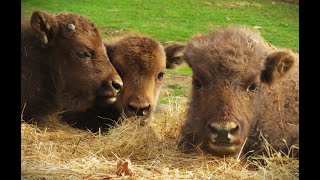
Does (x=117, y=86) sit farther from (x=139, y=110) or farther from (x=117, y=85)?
(x=139, y=110)

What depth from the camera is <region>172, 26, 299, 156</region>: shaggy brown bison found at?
12.0 feet

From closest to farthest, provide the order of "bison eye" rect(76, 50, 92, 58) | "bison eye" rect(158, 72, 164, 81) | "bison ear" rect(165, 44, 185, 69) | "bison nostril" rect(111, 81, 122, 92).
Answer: "bison nostril" rect(111, 81, 122, 92), "bison eye" rect(76, 50, 92, 58), "bison eye" rect(158, 72, 164, 81), "bison ear" rect(165, 44, 185, 69)

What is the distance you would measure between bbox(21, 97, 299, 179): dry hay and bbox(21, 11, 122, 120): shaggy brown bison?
20 cm

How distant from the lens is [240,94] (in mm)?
3764

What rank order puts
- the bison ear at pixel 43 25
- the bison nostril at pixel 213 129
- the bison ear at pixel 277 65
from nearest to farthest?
the bison nostril at pixel 213 129, the bison ear at pixel 277 65, the bison ear at pixel 43 25

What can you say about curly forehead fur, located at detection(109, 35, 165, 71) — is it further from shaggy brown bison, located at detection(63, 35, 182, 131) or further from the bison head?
the bison head

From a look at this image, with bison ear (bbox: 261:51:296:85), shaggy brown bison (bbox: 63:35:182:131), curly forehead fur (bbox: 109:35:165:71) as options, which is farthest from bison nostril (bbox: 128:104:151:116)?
bison ear (bbox: 261:51:296:85)

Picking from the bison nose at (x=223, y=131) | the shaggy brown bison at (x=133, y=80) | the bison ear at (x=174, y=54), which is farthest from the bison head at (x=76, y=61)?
the bison nose at (x=223, y=131)

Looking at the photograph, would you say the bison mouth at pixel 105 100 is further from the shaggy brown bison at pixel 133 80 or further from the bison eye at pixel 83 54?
the bison eye at pixel 83 54

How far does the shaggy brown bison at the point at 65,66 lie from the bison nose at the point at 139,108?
207 mm

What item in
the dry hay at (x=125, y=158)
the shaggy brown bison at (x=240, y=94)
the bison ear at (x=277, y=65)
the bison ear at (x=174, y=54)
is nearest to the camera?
the dry hay at (x=125, y=158)

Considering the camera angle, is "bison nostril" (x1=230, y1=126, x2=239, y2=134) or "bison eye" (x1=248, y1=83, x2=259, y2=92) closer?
"bison nostril" (x1=230, y1=126, x2=239, y2=134)

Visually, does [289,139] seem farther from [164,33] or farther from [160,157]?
[164,33]

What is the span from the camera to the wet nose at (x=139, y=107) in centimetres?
465
